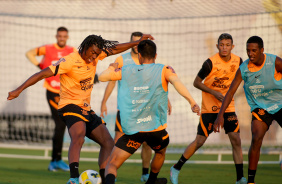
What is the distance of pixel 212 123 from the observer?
8312 millimetres

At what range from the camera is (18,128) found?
1600 cm

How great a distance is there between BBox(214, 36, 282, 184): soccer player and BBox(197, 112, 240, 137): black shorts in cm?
86

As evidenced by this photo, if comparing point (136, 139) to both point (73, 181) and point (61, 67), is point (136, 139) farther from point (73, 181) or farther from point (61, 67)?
point (61, 67)

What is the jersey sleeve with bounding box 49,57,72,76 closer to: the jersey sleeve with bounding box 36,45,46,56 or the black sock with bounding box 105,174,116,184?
the black sock with bounding box 105,174,116,184

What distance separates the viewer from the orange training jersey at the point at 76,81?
7012 millimetres

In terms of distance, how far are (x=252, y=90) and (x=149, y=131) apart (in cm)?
194

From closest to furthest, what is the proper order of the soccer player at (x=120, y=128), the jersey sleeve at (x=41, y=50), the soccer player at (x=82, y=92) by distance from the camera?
the soccer player at (x=82, y=92), the soccer player at (x=120, y=128), the jersey sleeve at (x=41, y=50)

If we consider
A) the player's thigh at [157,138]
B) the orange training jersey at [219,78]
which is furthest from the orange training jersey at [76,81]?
the orange training jersey at [219,78]

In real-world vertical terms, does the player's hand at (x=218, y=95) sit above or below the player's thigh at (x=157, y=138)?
above

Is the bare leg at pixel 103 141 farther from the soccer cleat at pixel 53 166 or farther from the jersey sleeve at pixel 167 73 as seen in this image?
the soccer cleat at pixel 53 166

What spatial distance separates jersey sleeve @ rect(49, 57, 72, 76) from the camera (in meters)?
6.82

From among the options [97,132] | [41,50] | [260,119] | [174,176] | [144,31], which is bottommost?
[174,176]

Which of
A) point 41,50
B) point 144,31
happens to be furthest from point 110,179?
point 144,31

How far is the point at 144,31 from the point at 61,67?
8.73 metres
